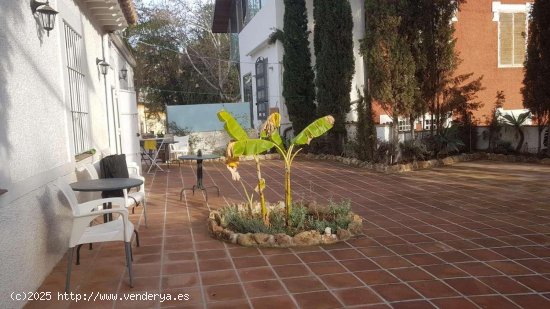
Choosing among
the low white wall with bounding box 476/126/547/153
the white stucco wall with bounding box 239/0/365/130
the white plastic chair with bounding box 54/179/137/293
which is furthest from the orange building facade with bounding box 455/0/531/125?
the white plastic chair with bounding box 54/179/137/293

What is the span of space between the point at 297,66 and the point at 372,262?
35.9ft

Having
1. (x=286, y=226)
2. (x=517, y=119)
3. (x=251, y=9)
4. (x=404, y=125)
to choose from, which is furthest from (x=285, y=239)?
(x=251, y=9)

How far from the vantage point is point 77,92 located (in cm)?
683

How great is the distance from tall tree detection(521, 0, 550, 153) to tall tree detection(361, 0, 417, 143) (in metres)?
2.99

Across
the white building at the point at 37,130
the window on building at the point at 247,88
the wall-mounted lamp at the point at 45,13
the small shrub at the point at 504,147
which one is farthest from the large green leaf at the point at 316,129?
the window on building at the point at 247,88

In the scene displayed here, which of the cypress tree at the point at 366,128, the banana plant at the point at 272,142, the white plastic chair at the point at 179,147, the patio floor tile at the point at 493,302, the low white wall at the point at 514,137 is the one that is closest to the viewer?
the patio floor tile at the point at 493,302

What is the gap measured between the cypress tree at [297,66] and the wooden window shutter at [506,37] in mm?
6289

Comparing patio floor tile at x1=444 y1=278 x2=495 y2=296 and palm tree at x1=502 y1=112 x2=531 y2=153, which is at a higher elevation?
palm tree at x1=502 y1=112 x2=531 y2=153

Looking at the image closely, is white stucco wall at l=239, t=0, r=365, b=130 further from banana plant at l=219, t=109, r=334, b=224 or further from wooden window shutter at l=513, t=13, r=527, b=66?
banana plant at l=219, t=109, r=334, b=224

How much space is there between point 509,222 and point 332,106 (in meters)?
8.17

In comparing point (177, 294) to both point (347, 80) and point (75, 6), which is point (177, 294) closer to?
point (75, 6)

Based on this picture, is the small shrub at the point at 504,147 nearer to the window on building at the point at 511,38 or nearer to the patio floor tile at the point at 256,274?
the window on building at the point at 511,38

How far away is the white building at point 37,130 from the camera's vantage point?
11.8 feet

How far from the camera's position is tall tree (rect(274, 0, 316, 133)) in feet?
47.9
